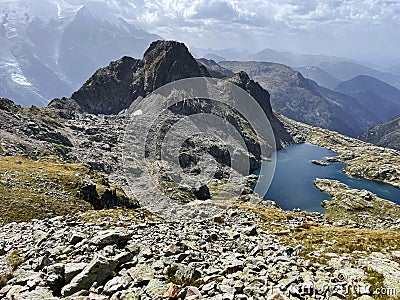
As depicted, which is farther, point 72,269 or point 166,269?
point 166,269

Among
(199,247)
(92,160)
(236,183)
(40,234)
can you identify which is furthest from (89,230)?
(236,183)

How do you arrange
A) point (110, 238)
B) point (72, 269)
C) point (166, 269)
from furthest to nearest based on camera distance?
point (110, 238) → point (166, 269) → point (72, 269)

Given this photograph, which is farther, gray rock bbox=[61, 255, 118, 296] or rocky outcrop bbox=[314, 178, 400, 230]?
rocky outcrop bbox=[314, 178, 400, 230]

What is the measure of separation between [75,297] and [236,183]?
6469 inches

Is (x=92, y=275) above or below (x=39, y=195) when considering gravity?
above

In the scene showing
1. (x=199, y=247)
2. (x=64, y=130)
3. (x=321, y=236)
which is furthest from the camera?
(x=64, y=130)

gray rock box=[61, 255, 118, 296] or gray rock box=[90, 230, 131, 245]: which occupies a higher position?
gray rock box=[61, 255, 118, 296]

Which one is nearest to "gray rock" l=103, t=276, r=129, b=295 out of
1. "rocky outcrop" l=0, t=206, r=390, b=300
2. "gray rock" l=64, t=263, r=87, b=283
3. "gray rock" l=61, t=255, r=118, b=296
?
"rocky outcrop" l=0, t=206, r=390, b=300

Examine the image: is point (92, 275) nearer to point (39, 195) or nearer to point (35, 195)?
point (35, 195)

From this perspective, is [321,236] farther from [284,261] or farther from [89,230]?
[89,230]

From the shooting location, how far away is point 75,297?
48.6 ft

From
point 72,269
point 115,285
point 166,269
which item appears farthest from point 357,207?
point 72,269

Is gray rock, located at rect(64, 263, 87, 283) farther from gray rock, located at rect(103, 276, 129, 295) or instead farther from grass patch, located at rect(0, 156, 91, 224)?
grass patch, located at rect(0, 156, 91, 224)

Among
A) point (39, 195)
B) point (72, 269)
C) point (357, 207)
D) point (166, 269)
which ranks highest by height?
point (72, 269)
